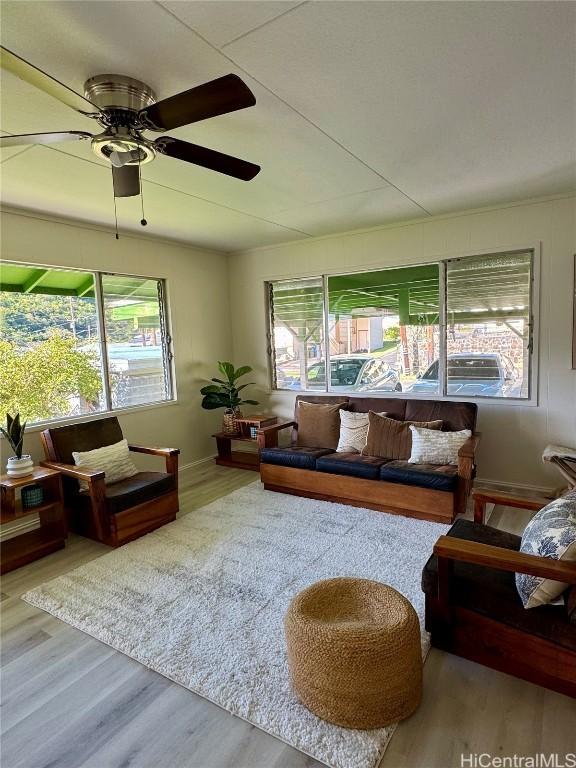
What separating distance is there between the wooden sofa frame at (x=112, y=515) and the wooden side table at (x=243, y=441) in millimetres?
1448

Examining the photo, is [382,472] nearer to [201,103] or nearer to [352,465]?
[352,465]

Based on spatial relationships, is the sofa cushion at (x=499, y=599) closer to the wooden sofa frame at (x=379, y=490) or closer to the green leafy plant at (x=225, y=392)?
the wooden sofa frame at (x=379, y=490)

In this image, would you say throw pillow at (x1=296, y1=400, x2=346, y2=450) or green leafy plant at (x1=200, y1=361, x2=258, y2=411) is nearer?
throw pillow at (x1=296, y1=400, x2=346, y2=450)

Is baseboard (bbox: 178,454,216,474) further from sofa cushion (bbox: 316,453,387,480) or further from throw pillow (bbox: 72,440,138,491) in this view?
sofa cushion (bbox: 316,453,387,480)

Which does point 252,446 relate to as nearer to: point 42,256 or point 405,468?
point 405,468

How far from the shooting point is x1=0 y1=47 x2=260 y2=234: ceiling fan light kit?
1447 mm

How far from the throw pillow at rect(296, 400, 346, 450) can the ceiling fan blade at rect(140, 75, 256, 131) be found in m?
3.13

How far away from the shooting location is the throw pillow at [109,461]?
3330 millimetres

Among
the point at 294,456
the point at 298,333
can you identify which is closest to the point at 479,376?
the point at 294,456

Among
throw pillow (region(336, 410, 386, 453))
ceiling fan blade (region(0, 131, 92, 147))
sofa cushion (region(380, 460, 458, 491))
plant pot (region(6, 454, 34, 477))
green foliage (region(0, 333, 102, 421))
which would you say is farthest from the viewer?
throw pillow (region(336, 410, 386, 453))

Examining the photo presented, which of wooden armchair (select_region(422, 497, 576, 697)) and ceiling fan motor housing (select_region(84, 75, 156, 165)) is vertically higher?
ceiling fan motor housing (select_region(84, 75, 156, 165))

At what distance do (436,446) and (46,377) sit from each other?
342cm

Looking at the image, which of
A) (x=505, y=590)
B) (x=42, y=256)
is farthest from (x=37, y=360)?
(x=505, y=590)

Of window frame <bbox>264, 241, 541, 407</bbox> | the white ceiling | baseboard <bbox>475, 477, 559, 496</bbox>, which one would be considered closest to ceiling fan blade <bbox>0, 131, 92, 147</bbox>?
the white ceiling
